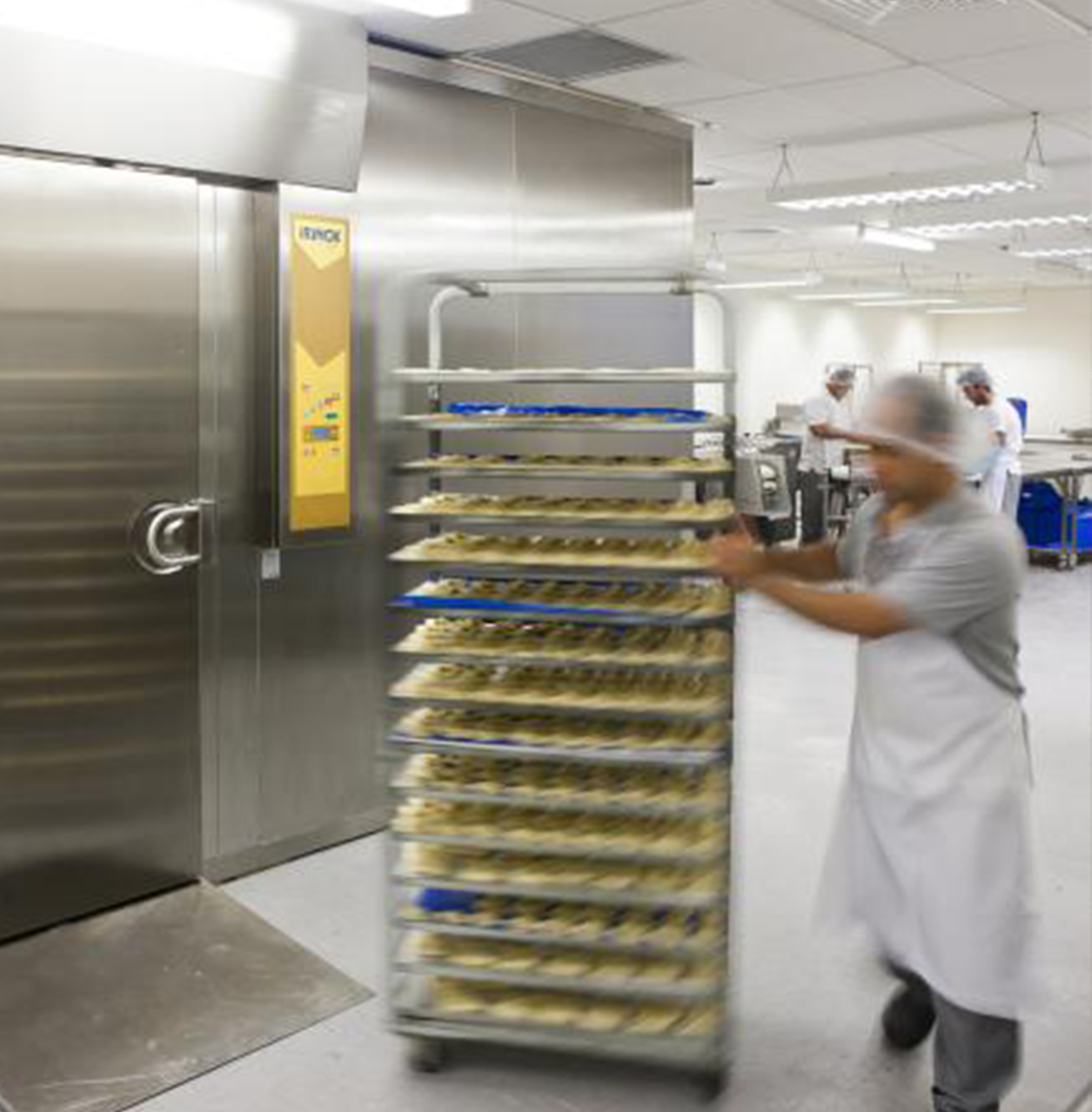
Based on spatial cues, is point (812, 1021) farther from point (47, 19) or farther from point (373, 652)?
point (47, 19)

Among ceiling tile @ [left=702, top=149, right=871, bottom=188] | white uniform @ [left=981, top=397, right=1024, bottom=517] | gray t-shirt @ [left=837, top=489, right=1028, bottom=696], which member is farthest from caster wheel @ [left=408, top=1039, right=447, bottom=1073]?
white uniform @ [left=981, top=397, right=1024, bottom=517]

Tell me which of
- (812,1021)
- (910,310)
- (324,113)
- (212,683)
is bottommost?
(812,1021)

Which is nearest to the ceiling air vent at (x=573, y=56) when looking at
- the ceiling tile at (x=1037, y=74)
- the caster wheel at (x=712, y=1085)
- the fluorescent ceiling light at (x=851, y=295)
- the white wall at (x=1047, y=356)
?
the ceiling tile at (x=1037, y=74)

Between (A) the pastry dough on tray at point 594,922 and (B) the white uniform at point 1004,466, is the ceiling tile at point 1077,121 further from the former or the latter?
(A) the pastry dough on tray at point 594,922

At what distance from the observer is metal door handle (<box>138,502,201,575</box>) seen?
3445 millimetres

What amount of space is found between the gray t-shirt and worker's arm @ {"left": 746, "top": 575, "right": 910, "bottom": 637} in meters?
0.02

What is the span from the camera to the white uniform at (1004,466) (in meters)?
8.84

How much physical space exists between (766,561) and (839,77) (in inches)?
135

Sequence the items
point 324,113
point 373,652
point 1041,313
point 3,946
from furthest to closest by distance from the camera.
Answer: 1. point 1041,313
2. point 373,652
3. point 324,113
4. point 3,946

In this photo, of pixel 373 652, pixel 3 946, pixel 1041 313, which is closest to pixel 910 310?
pixel 1041 313

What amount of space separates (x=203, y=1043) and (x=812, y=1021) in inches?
55.1

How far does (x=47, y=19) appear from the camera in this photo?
2.92 metres

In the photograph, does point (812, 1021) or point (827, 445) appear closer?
point (812, 1021)

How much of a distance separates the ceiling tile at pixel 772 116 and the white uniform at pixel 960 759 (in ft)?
12.1
